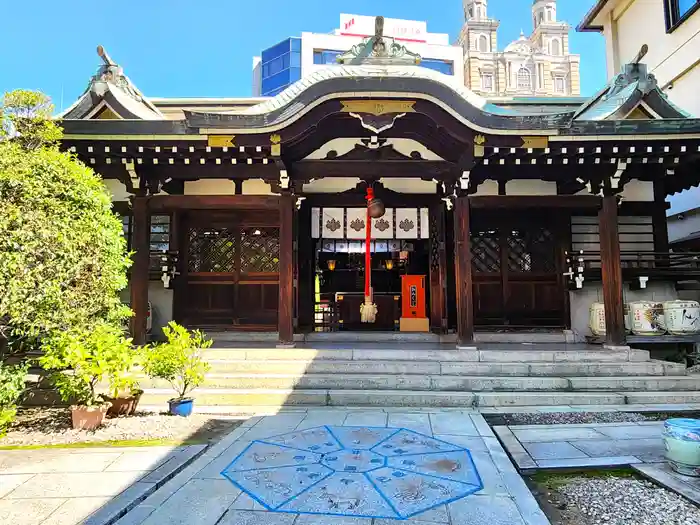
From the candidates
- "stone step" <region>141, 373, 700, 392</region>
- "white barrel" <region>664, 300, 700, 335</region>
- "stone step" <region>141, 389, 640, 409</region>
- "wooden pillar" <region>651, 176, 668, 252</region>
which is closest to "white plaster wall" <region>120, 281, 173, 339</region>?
"stone step" <region>141, 373, 700, 392</region>

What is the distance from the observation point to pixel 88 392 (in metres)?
5.32

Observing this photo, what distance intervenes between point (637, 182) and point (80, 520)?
11.2 meters

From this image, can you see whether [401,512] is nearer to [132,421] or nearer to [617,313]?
[132,421]

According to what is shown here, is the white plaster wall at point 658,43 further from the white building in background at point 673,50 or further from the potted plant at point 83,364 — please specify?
the potted plant at point 83,364

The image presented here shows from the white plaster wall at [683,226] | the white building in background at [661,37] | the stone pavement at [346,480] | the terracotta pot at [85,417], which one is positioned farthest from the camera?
the white building in background at [661,37]

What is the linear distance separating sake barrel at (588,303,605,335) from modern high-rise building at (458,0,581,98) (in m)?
53.9

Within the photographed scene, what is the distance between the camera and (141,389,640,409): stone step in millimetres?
6344

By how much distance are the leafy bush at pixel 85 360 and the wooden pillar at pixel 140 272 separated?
2600 mm

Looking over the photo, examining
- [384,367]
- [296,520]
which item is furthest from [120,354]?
[384,367]

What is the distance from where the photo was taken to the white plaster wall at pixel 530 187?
9.59 metres

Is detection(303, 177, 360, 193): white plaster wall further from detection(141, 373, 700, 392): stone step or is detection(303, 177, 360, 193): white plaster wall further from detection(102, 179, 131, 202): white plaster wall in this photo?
detection(141, 373, 700, 392): stone step

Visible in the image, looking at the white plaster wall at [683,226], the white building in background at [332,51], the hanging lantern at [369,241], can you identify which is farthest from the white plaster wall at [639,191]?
the white building in background at [332,51]

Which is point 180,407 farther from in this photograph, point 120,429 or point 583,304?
point 583,304

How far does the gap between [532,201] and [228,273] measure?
679cm
